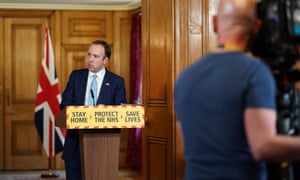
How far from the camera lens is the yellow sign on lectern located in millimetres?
3623

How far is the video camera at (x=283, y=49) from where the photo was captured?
5.90ft

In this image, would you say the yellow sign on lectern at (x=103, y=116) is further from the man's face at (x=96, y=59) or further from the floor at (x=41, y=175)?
the floor at (x=41, y=175)

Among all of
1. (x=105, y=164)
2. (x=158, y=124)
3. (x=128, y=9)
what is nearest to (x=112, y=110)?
(x=105, y=164)

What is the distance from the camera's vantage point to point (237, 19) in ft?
5.64

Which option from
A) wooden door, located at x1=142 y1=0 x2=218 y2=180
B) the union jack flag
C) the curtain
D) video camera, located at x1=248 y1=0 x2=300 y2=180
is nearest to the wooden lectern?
wooden door, located at x1=142 y1=0 x2=218 y2=180

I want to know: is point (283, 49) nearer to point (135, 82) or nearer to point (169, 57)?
point (169, 57)

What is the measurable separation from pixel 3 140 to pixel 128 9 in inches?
95.2

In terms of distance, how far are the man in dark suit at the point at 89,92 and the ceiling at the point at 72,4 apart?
3.58 m

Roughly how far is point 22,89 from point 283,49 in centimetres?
641

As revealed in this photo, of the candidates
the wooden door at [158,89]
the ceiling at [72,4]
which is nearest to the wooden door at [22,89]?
the ceiling at [72,4]

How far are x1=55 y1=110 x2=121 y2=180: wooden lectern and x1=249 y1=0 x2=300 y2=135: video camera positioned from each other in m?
2.08

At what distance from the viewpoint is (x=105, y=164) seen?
387 cm

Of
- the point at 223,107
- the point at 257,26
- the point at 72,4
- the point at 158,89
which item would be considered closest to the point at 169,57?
the point at 158,89

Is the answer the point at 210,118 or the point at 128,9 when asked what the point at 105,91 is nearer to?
the point at 210,118
